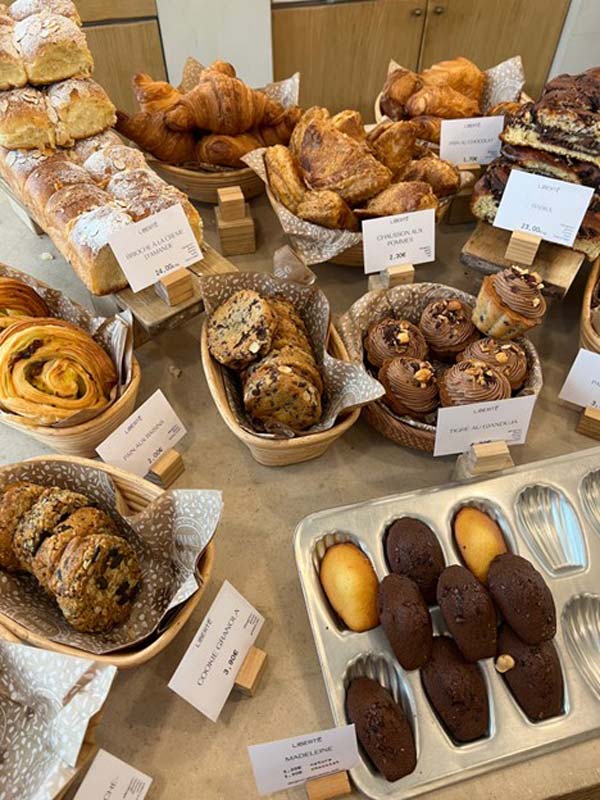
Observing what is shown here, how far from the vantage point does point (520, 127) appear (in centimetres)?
142

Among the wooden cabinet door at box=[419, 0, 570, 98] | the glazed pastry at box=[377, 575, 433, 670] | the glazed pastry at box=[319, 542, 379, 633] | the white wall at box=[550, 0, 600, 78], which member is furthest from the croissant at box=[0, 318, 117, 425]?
the white wall at box=[550, 0, 600, 78]

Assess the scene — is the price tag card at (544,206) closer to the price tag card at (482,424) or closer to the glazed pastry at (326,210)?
the glazed pastry at (326,210)

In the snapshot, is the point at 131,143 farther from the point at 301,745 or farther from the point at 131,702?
the point at 301,745

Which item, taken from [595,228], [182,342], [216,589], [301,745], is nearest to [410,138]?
[595,228]

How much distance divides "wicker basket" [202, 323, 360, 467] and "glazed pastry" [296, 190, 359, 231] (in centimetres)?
32

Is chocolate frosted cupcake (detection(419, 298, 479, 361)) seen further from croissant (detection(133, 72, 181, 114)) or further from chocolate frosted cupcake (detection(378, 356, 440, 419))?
croissant (detection(133, 72, 181, 114))

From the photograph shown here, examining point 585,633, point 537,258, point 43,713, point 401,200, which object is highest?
point 401,200

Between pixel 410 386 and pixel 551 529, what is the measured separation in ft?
1.26

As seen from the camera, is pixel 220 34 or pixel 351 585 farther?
pixel 220 34

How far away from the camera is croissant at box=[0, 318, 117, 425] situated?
1101 millimetres

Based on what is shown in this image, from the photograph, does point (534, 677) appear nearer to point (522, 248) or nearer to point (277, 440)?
point (277, 440)

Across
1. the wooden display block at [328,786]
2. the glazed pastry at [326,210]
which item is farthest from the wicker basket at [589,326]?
the wooden display block at [328,786]

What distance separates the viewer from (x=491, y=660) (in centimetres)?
98

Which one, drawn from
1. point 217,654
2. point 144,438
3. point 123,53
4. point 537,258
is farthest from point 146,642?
point 123,53
